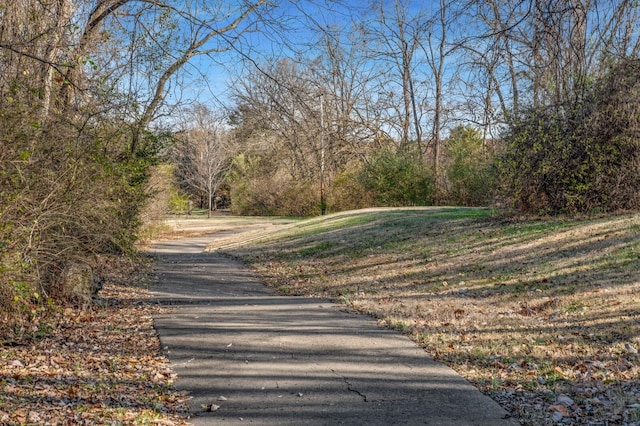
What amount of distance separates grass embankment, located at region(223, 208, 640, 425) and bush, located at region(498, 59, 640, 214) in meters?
1.09

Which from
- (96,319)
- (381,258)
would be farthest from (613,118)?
(96,319)

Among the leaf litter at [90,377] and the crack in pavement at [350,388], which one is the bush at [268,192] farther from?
the crack in pavement at [350,388]

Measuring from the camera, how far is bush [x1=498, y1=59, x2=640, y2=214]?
14.9 m

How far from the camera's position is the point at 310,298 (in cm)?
1151

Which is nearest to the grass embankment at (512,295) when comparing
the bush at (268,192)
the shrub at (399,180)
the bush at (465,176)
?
the bush at (465,176)

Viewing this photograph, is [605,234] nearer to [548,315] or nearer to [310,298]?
[548,315]

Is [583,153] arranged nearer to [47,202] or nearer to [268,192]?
[47,202]

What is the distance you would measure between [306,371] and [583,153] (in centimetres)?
1212

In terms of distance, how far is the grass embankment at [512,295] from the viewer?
5684 mm

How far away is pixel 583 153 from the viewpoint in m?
15.4

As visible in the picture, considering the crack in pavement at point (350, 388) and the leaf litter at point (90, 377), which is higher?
the leaf litter at point (90, 377)

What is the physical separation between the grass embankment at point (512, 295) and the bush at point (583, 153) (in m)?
1.09

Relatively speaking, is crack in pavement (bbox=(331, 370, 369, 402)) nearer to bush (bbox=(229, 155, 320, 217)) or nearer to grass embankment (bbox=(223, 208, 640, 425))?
grass embankment (bbox=(223, 208, 640, 425))

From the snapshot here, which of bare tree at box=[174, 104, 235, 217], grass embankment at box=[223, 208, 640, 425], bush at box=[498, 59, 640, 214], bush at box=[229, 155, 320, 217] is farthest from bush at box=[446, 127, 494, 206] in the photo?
bare tree at box=[174, 104, 235, 217]
